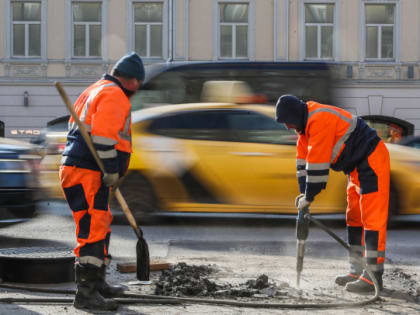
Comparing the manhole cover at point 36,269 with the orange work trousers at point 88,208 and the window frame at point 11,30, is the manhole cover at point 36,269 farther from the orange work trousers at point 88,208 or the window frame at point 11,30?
the window frame at point 11,30

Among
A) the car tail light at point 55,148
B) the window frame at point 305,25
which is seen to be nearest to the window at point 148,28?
the window frame at point 305,25

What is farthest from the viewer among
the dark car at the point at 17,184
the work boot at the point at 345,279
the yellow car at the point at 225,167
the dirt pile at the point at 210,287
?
the yellow car at the point at 225,167

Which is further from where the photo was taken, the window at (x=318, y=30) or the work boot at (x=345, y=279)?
the window at (x=318, y=30)

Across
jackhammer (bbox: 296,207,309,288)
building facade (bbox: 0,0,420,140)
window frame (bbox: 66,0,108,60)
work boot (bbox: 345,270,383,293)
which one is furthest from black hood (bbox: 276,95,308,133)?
window frame (bbox: 66,0,108,60)

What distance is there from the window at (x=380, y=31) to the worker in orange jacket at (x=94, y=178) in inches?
787

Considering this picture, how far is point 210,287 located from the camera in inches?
221

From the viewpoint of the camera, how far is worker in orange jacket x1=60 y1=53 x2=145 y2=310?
4922 millimetres

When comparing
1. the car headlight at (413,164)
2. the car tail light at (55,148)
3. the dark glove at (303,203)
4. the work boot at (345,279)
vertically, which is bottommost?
the work boot at (345,279)

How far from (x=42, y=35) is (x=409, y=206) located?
1702cm

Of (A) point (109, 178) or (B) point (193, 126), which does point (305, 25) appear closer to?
(B) point (193, 126)

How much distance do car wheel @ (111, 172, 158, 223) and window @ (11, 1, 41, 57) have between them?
51.0ft

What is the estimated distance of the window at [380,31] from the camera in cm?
2408

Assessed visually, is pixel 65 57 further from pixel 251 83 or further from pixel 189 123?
pixel 189 123

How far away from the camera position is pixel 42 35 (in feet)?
78.9
